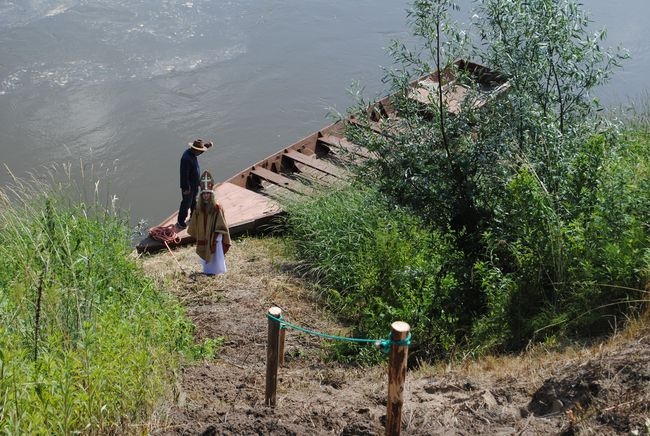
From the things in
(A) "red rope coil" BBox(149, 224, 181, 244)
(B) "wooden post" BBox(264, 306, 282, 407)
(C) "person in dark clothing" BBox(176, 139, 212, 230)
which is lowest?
(A) "red rope coil" BBox(149, 224, 181, 244)

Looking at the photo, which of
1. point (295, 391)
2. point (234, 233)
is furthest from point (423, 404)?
point (234, 233)

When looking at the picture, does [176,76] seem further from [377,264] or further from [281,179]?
[377,264]

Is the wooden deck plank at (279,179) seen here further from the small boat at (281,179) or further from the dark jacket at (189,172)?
the dark jacket at (189,172)

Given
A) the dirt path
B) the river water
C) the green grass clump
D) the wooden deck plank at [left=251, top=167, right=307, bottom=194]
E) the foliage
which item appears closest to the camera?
the green grass clump

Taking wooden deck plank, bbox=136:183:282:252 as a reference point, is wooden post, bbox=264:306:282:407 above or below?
above

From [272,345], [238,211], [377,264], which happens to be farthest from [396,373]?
[238,211]

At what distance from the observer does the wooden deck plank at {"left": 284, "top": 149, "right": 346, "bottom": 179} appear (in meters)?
12.7

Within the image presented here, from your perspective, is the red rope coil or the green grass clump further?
the red rope coil

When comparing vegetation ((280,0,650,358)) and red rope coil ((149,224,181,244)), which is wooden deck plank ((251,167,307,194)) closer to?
red rope coil ((149,224,181,244))

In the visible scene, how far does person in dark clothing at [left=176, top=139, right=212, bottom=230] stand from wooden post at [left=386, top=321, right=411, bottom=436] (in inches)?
239

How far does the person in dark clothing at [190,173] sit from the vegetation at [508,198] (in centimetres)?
260

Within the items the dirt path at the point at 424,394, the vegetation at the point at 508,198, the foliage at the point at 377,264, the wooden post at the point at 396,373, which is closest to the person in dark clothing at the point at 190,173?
the foliage at the point at 377,264

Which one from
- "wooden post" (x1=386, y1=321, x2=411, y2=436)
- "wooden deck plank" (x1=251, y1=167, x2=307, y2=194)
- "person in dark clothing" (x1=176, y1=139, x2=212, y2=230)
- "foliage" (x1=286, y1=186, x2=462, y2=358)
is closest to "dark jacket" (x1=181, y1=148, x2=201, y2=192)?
"person in dark clothing" (x1=176, y1=139, x2=212, y2=230)

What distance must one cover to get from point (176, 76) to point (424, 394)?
1361 cm
